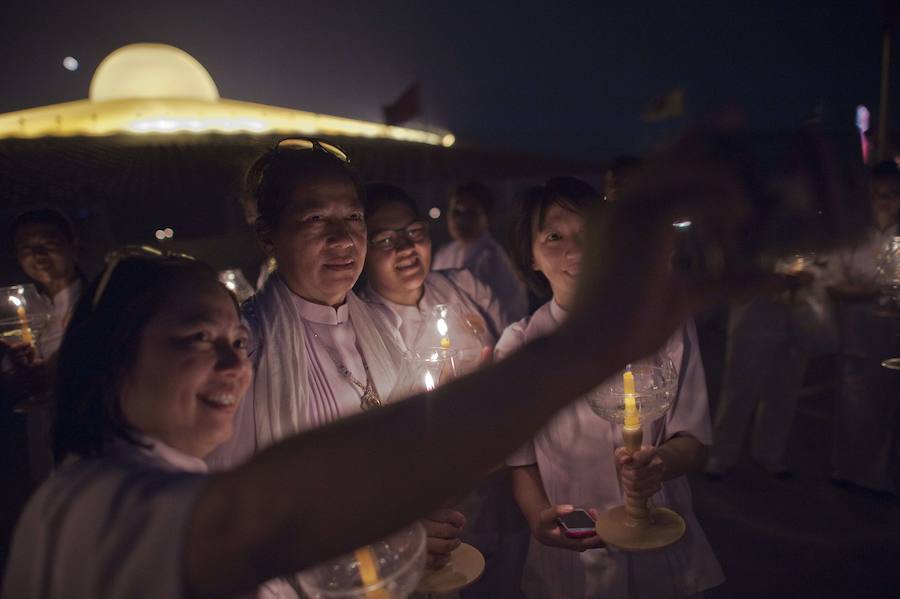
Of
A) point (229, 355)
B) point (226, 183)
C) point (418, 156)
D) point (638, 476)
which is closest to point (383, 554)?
point (229, 355)

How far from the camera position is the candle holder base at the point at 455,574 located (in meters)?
→ 1.56

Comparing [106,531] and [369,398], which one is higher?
[106,531]

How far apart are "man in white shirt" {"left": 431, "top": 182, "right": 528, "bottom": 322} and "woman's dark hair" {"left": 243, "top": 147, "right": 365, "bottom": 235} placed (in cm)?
409

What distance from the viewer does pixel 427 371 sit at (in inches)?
72.1

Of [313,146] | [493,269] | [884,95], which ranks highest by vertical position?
[884,95]

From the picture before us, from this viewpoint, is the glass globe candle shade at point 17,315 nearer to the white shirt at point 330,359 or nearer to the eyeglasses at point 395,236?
the eyeglasses at point 395,236

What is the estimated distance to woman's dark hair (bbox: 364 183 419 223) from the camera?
3.53m

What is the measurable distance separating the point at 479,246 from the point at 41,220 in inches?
163

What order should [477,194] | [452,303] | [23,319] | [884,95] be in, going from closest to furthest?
[23,319] < [452,303] < [477,194] < [884,95]

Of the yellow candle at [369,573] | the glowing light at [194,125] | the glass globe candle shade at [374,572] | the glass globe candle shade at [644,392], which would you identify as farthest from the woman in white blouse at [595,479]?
the glowing light at [194,125]

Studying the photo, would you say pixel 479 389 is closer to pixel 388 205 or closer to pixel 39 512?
pixel 39 512

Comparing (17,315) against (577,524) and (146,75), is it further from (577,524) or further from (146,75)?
(146,75)

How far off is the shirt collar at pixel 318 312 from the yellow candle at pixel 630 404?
1.18 metres

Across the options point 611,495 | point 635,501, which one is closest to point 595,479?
point 611,495
